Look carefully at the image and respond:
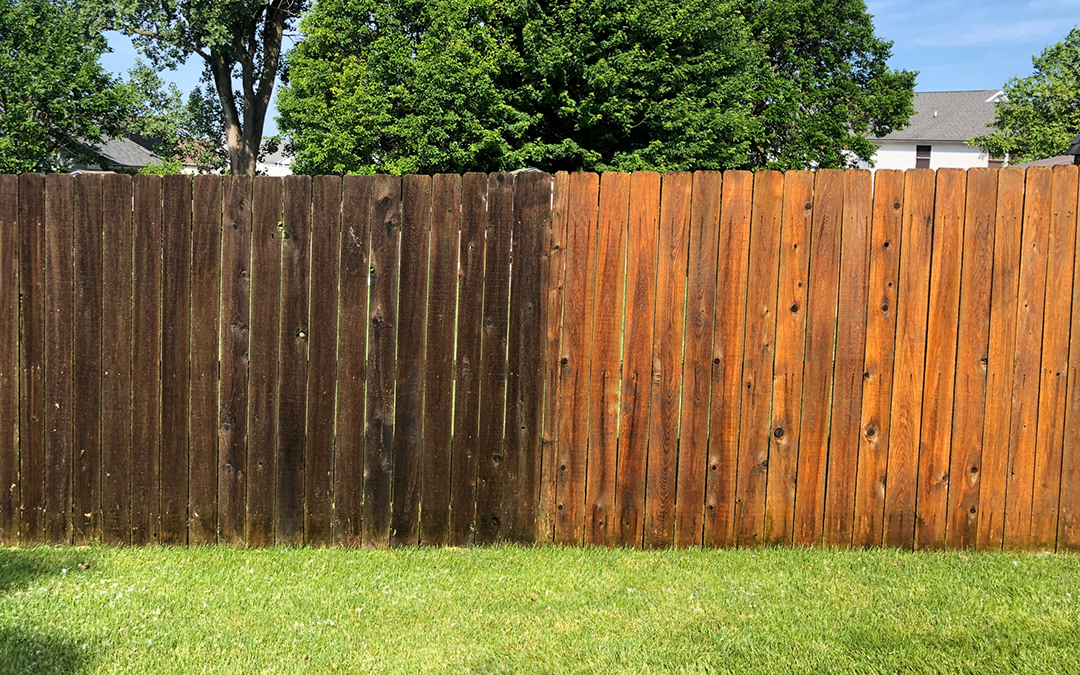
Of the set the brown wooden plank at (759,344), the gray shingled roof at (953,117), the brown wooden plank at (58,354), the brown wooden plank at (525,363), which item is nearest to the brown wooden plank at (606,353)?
the brown wooden plank at (525,363)

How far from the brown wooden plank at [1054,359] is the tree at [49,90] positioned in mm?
32641

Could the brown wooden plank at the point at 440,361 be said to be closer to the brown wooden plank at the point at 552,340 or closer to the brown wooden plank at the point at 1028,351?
the brown wooden plank at the point at 552,340

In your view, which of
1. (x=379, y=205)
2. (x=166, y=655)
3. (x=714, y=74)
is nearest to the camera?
(x=166, y=655)

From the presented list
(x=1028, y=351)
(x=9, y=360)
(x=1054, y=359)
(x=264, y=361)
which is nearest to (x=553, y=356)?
(x=264, y=361)

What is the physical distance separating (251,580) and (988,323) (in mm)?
3819

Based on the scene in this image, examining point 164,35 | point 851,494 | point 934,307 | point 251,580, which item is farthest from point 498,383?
point 164,35

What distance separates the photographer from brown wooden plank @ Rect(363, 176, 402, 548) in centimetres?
468

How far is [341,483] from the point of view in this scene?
4.81 m

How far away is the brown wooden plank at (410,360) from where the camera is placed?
4.68 m

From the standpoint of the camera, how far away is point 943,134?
222 feet

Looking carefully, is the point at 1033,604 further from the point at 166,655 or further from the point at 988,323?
the point at 166,655

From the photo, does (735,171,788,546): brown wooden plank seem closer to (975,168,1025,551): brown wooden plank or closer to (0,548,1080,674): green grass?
(0,548,1080,674): green grass

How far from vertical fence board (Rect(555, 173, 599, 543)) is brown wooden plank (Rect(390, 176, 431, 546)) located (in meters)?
0.72

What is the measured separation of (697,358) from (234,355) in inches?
93.0
